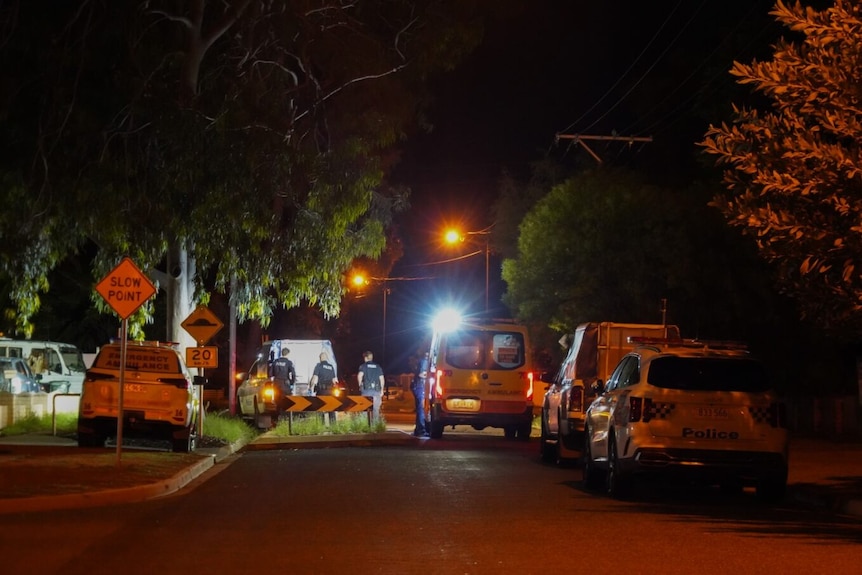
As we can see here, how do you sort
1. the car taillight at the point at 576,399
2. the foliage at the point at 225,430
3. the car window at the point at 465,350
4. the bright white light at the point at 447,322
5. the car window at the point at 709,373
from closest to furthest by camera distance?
the car window at the point at 709,373 → the car taillight at the point at 576,399 → the foliage at the point at 225,430 → the car window at the point at 465,350 → the bright white light at the point at 447,322

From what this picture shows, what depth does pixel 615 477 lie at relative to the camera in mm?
14602

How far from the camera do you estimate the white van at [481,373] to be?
85.4 ft

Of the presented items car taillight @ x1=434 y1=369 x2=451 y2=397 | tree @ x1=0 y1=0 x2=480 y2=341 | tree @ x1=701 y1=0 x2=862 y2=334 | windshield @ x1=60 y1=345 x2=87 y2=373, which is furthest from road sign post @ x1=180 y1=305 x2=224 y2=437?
windshield @ x1=60 y1=345 x2=87 y2=373

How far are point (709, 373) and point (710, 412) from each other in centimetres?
54

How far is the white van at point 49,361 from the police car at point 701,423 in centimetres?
2415

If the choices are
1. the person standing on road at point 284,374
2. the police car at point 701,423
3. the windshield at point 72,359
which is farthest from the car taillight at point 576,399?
the windshield at point 72,359

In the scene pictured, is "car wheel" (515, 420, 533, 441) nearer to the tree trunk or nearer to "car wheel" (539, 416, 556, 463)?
"car wheel" (539, 416, 556, 463)

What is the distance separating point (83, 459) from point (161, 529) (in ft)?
21.7

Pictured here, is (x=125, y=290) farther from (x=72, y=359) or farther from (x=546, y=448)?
(x=72, y=359)

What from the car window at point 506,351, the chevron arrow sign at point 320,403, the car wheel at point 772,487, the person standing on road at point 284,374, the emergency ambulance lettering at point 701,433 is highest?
the car window at point 506,351

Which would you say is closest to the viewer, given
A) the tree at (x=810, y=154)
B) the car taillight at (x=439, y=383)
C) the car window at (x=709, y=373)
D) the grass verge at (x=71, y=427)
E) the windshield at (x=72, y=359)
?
the tree at (x=810, y=154)

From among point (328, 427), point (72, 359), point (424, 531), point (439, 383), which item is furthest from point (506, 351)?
point (72, 359)

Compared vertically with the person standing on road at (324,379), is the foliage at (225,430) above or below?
below

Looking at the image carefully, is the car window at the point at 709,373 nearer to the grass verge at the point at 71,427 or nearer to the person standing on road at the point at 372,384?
the grass verge at the point at 71,427
